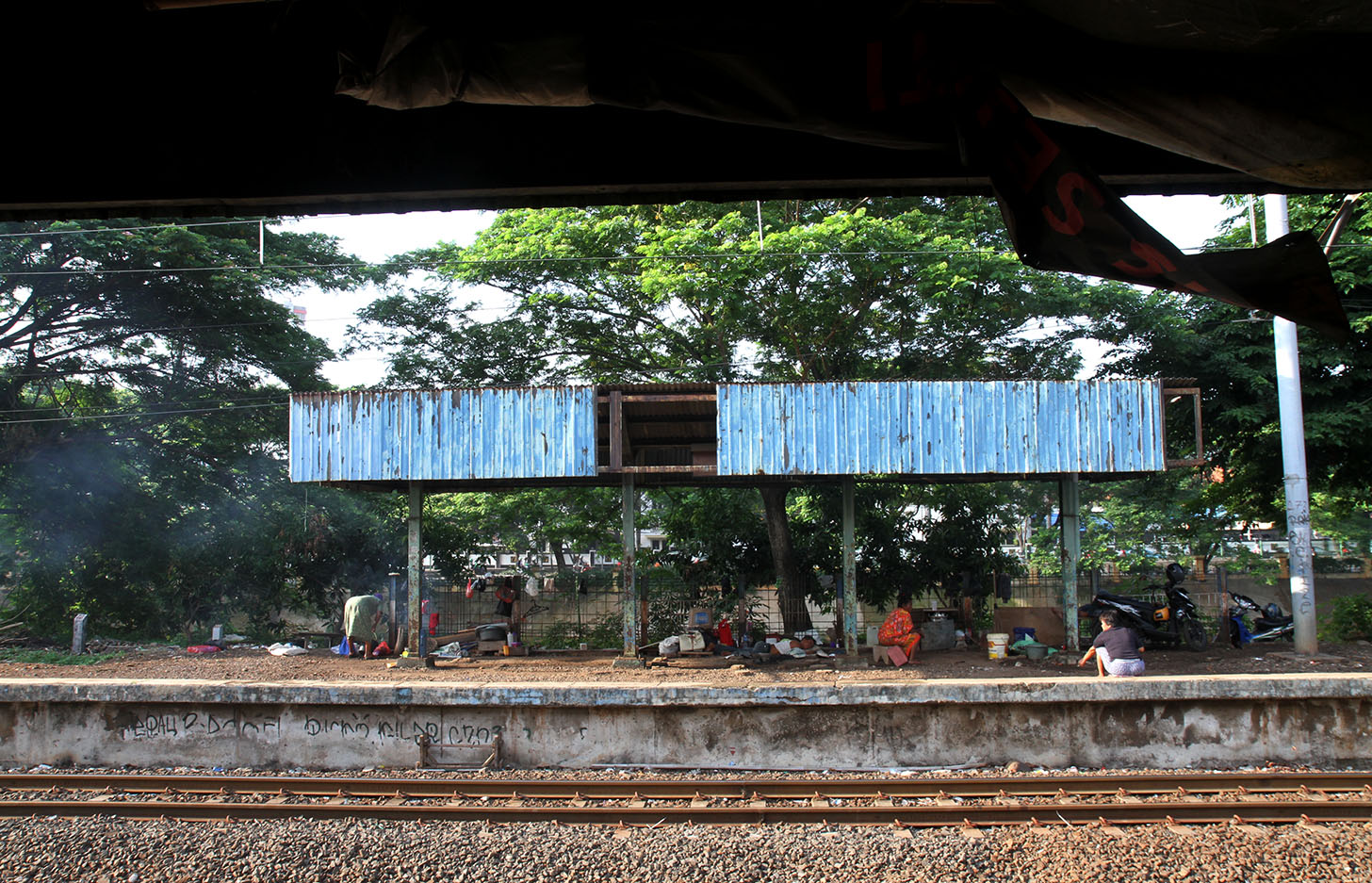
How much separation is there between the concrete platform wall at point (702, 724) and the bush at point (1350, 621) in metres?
8.83

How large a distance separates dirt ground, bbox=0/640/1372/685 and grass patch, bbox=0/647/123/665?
41cm

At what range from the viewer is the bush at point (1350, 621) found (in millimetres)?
15219

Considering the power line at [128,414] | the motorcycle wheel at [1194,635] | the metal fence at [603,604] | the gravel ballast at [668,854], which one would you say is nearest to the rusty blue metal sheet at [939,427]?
the motorcycle wheel at [1194,635]

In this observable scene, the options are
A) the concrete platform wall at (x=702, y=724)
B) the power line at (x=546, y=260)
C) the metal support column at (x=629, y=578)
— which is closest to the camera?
the concrete platform wall at (x=702, y=724)

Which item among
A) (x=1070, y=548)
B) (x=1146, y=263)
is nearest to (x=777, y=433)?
(x=1070, y=548)

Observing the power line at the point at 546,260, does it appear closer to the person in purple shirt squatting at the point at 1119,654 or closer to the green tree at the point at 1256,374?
the green tree at the point at 1256,374

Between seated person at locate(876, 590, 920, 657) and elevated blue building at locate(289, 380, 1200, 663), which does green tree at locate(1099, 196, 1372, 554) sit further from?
seated person at locate(876, 590, 920, 657)

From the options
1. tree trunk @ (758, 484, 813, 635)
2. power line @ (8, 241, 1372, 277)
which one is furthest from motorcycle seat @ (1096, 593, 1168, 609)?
power line @ (8, 241, 1372, 277)

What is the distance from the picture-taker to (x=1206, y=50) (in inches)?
98.2

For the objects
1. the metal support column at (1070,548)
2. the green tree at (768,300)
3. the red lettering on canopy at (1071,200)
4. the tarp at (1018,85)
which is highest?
the green tree at (768,300)

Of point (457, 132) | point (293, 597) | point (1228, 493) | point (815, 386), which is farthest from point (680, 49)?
point (293, 597)

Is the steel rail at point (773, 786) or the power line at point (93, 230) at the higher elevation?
the power line at point (93, 230)

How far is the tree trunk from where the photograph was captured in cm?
1816

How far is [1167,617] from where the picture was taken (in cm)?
1482
